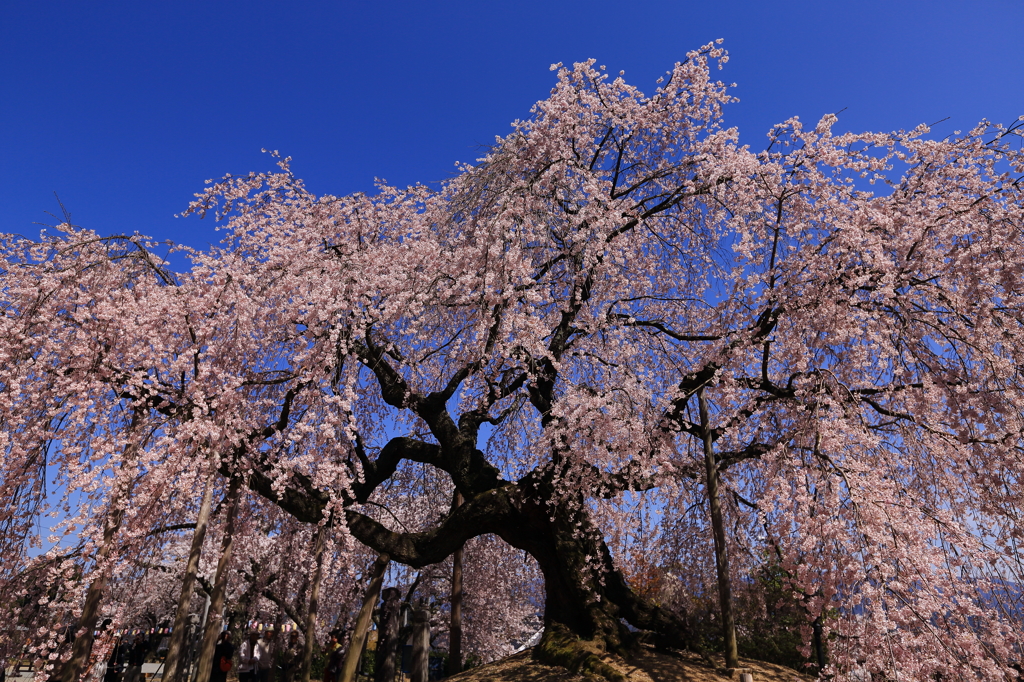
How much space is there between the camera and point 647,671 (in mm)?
6812

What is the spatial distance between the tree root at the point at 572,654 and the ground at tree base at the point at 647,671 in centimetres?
8

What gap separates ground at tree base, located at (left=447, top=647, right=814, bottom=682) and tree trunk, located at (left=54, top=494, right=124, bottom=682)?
4648 mm

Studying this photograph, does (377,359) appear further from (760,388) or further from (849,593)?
(849,593)

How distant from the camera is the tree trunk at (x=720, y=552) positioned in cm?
688

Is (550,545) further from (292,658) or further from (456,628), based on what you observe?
(292,658)

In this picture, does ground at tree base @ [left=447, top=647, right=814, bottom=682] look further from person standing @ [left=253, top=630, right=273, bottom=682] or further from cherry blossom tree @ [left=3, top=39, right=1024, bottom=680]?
person standing @ [left=253, top=630, right=273, bottom=682]

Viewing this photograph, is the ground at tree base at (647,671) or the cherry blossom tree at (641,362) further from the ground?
the cherry blossom tree at (641,362)

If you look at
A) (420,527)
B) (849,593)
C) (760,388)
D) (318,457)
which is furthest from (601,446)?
(420,527)

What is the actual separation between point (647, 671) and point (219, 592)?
6065 mm

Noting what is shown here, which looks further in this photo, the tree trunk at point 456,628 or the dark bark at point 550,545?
the tree trunk at point 456,628

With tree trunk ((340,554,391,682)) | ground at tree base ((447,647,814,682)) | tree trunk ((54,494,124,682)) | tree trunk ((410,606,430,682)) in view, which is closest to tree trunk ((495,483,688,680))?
ground at tree base ((447,647,814,682))

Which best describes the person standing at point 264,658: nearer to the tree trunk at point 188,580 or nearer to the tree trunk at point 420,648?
the tree trunk at point 420,648

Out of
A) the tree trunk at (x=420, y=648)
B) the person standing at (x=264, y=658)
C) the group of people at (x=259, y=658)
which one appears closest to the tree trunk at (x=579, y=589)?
the tree trunk at (x=420, y=648)

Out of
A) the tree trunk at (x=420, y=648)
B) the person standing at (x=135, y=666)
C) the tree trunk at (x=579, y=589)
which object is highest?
the tree trunk at (x=579, y=589)
